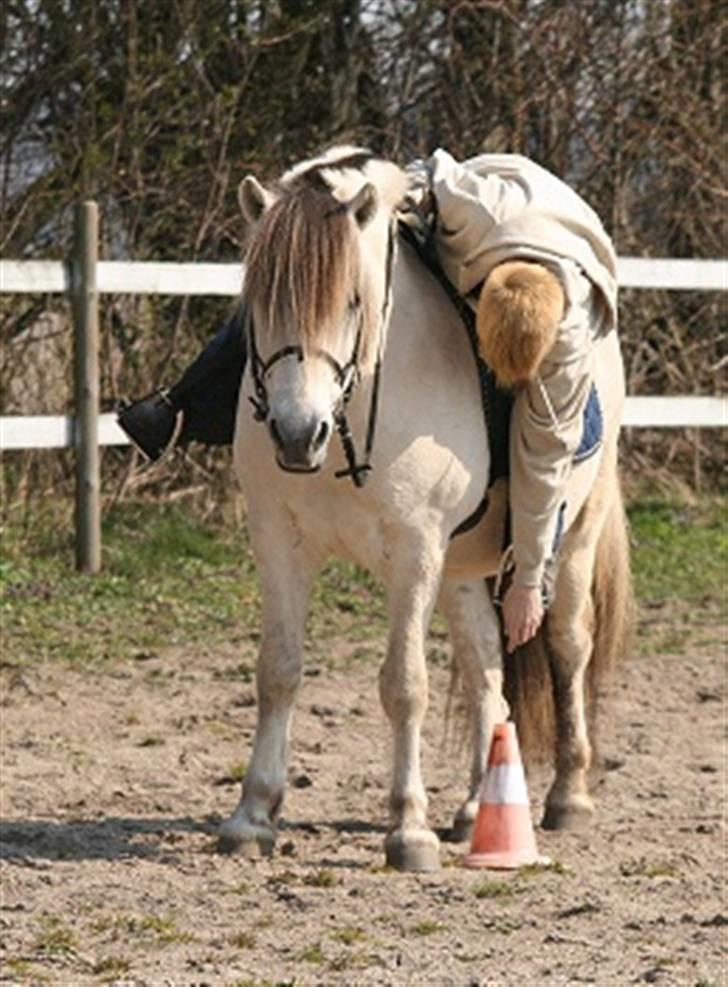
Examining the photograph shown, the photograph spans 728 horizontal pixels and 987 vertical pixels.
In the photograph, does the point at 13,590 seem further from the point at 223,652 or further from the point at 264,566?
the point at 264,566

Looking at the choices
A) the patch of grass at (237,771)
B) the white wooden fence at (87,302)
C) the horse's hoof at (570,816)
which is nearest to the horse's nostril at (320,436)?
the horse's hoof at (570,816)

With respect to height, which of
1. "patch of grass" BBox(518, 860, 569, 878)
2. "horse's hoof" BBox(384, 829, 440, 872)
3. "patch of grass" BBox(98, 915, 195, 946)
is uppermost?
"horse's hoof" BBox(384, 829, 440, 872)

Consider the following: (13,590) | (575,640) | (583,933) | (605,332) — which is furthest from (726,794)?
(13,590)

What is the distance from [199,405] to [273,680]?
908 mm

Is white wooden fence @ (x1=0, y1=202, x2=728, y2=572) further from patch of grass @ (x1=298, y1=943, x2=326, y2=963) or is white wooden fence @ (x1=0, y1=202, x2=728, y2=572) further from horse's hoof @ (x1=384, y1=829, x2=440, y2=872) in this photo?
patch of grass @ (x1=298, y1=943, x2=326, y2=963)

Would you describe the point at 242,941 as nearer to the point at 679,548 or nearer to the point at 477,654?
the point at 477,654

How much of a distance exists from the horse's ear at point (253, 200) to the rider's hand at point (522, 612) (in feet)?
4.25

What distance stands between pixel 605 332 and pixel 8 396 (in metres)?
5.75

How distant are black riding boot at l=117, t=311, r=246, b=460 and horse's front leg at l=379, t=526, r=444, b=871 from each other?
0.86 m

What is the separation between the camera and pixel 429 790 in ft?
25.8

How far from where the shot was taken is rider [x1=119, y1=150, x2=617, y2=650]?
21.5 feet

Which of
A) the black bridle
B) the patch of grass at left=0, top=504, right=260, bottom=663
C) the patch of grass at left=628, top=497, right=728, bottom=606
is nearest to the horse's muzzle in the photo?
the black bridle

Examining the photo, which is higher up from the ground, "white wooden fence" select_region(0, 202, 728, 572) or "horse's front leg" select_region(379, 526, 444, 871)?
"white wooden fence" select_region(0, 202, 728, 572)

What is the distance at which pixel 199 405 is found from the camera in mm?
7297
